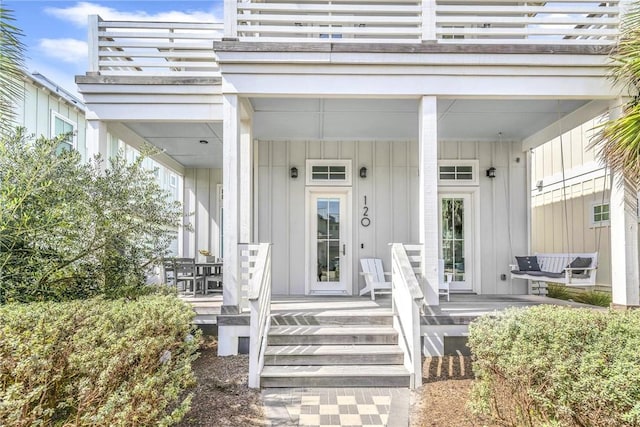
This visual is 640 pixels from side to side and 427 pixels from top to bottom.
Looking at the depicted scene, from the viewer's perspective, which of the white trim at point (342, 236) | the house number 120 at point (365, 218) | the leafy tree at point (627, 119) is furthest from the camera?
the house number 120 at point (365, 218)

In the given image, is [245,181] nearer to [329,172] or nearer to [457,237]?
[329,172]

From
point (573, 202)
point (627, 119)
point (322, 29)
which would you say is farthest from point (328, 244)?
point (573, 202)

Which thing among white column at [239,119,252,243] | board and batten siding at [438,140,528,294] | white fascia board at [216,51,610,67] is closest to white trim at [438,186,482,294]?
board and batten siding at [438,140,528,294]

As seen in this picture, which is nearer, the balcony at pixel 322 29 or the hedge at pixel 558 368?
the hedge at pixel 558 368

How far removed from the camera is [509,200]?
26.9 feet

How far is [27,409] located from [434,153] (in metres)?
4.71

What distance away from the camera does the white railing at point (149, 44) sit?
19.4 ft

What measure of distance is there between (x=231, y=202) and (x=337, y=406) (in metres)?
2.70

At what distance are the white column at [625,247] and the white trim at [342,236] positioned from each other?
4.12 meters

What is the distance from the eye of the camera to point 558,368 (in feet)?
9.04

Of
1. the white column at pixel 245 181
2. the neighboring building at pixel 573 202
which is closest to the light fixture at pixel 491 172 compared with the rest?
the neighboring building at pixel 573 202

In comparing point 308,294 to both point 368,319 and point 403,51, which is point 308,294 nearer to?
point 368,319

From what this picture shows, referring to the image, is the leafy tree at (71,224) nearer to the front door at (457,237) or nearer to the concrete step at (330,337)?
the concrete step at (330,337)

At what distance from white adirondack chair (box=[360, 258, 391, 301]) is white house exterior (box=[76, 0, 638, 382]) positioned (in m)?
0.38
